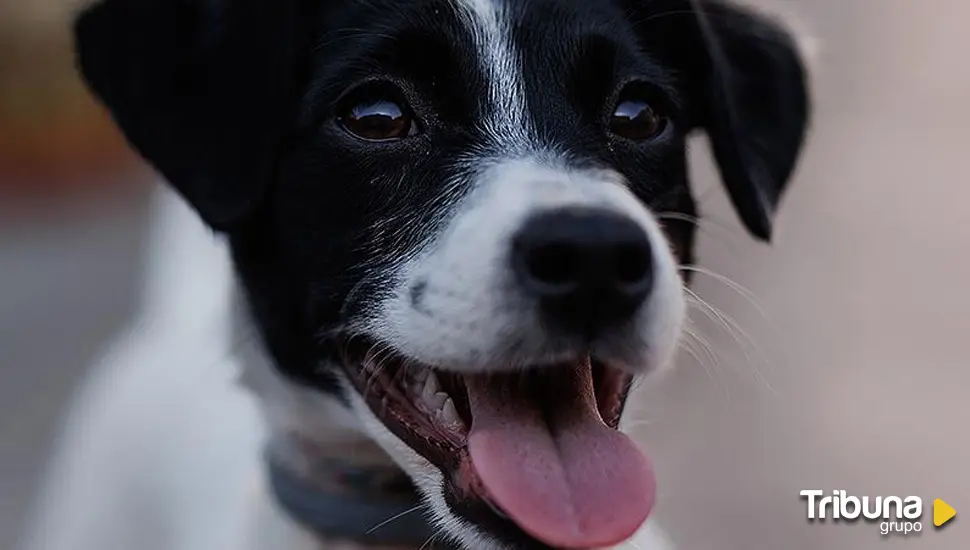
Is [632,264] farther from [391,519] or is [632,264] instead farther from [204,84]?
[204,84]

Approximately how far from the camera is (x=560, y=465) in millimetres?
1900

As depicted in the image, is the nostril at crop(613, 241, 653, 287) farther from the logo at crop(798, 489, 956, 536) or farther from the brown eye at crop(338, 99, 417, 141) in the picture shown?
the logo at crop(798, 489, 956, 536)

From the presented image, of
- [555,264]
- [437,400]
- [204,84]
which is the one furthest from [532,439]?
[204,84]

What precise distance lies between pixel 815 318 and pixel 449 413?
2.81 metres

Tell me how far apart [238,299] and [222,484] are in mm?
355

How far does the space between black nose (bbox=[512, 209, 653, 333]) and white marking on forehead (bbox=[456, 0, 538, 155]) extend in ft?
0.88

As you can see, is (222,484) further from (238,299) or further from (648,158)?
(648,158)

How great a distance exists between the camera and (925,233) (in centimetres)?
500

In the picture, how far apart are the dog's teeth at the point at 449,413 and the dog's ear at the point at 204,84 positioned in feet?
1.38

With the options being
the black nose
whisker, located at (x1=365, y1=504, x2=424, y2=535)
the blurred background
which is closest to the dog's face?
the black nose

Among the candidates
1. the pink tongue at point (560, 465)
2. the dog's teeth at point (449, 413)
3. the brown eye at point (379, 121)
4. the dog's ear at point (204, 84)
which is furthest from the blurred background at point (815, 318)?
the dog's ear at point (204, 84)

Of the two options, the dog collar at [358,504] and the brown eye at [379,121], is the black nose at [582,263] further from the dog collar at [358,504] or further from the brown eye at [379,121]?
the dog collar at [358,504]

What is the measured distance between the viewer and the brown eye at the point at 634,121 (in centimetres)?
211

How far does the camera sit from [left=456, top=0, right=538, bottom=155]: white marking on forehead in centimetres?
202
